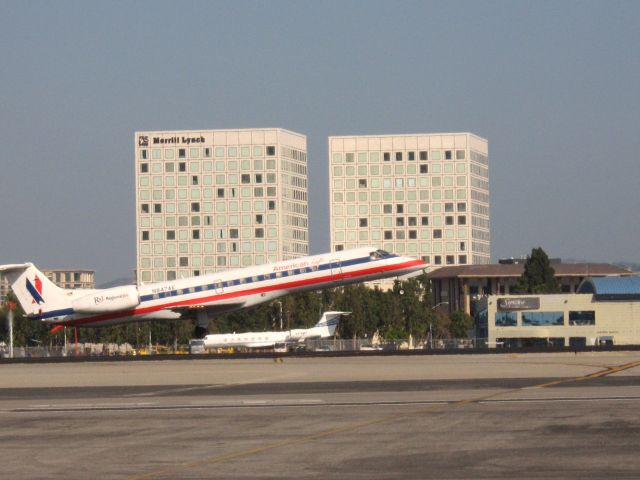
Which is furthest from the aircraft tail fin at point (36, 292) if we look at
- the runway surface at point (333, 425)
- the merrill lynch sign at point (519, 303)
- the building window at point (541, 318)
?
the building window at point (541, 318)

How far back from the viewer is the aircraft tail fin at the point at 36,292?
8288 centimetres

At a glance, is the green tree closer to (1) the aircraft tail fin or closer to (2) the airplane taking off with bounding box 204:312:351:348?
(2) the airplane taking off with bounding box 204:312:351:348

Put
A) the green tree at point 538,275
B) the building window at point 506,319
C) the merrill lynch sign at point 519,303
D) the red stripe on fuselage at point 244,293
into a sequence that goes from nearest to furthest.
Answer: the red stripe on fuselage at point 244,293
the merrill lynch sign at point 519,303
the building window at point 506,319
the green tree at point 538,275

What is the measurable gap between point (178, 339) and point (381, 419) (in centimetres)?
13226

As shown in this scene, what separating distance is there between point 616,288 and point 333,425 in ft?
346

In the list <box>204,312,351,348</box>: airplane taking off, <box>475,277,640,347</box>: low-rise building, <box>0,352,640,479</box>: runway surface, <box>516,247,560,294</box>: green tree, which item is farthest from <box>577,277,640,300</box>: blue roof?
<box>0,352,640,479</box>: runway surface

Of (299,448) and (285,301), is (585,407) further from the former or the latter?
(285,301)

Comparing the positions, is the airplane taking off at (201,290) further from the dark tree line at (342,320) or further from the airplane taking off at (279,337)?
Answer: the dark tree line at (342,320)

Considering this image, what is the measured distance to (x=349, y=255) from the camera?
79.1m

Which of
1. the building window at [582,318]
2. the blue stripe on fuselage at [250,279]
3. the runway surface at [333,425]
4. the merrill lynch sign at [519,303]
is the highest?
the blue stripe on fuselage at [250,279]

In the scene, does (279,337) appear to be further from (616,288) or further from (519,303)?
(616,288)

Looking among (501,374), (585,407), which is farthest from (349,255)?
(585,407)

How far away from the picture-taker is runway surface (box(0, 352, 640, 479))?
78.1ft

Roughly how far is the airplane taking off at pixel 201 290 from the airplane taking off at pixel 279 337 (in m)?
42.6
